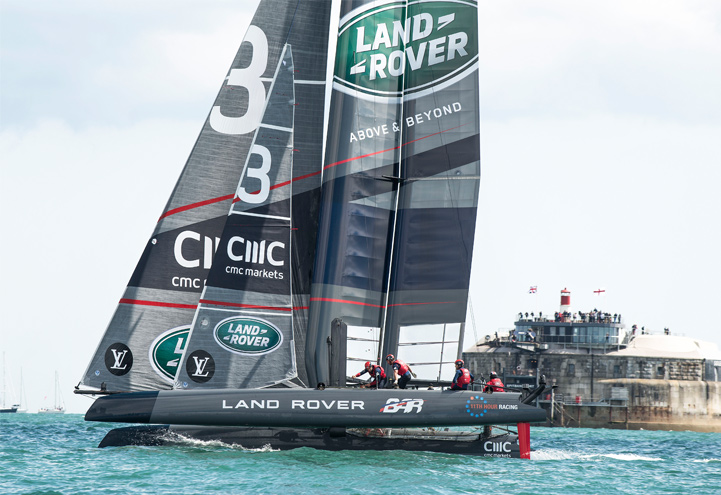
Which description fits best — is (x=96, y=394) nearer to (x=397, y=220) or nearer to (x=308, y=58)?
(x=397, y=220)

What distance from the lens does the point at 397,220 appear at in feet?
72.7

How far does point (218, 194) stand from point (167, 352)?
4.00 metres

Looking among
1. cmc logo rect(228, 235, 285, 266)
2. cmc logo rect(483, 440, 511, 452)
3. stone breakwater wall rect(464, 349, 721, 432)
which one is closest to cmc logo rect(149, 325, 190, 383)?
cmc logo rect(228, 235, 285, 266)

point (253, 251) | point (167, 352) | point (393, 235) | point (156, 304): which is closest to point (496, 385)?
point (393, 235)

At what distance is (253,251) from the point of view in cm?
2095

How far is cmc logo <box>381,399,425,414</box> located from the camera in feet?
62.5

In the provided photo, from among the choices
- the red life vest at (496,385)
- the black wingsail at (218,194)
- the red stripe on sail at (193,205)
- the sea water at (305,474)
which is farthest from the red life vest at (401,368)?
the red stripe on sail at (193,205)

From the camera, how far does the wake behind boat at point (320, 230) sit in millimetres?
20375

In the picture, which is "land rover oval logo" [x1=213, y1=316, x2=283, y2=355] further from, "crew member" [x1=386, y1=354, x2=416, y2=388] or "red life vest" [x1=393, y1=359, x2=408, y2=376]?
"red life vest" [x1=393, y1=359, x2=408, y2=376]

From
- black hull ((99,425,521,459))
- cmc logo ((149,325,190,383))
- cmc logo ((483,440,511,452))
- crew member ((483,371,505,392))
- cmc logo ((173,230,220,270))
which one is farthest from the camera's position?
cmc logo ((173,230,220,270))

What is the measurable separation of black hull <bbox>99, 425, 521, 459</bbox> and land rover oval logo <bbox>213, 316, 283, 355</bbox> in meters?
1.77

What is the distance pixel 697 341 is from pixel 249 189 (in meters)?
63.4

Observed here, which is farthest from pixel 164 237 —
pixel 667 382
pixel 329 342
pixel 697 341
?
pixel 697 341

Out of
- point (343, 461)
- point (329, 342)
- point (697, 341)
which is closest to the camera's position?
point (343, 461)
